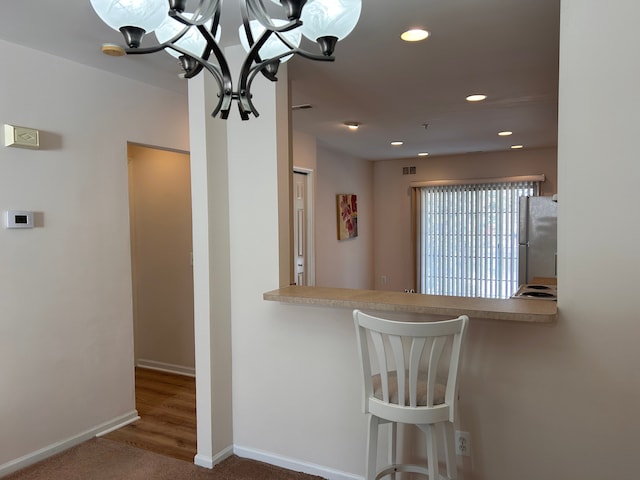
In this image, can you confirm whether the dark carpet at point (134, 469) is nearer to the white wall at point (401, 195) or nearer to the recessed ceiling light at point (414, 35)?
→ the recessed ceiling light at point (414, 35)

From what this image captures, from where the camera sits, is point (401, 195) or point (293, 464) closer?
point (293, 464)

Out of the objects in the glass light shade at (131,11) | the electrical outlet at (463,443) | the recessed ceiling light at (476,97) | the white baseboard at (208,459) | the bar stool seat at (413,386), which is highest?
the recessed ceiling light at (476,97)

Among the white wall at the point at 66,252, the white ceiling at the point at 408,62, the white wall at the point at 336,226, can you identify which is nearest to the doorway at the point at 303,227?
the white wall at the point at 336,226

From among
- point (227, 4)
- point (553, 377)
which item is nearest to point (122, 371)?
point (227, 4)

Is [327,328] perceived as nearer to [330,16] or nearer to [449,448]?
[449,448]

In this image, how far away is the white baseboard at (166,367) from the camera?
4.23m

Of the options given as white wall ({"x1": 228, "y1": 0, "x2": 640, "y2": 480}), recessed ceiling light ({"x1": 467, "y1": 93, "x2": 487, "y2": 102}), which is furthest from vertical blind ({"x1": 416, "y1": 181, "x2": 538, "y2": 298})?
white wall ({"x1": 228, "y1": 0, "x2": 640, "y2": 480})

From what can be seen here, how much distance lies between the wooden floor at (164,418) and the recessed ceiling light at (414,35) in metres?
2.61

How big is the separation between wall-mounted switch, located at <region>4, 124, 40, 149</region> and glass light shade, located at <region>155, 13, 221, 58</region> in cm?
147

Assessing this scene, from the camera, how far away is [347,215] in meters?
6.41

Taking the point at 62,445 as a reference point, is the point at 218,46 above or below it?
above

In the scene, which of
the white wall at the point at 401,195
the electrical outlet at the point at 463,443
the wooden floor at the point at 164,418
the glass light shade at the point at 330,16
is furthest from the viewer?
the white wall at the point at 401,195

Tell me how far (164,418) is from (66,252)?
52.9 inches

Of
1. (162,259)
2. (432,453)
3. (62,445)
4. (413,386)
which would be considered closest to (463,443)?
(432,453)
